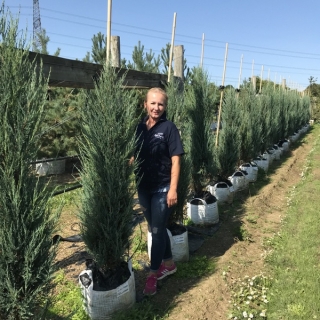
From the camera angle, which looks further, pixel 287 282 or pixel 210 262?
pixel 210 262

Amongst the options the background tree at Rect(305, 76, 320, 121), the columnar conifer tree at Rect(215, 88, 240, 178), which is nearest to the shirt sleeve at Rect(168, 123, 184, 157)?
the columnar conifer tree at Rect(215, 88, 240, 178)

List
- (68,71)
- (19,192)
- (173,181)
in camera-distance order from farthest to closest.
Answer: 1. (68,71)
2. (173,181)
3. (19,192)

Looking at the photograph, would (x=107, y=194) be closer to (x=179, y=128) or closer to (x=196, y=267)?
(x=196, y=267)

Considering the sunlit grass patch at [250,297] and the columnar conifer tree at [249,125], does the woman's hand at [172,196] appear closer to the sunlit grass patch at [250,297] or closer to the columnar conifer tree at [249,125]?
the sunlit grass patch at [250,297]

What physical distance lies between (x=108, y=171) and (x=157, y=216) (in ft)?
2.28

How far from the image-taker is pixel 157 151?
3.15m

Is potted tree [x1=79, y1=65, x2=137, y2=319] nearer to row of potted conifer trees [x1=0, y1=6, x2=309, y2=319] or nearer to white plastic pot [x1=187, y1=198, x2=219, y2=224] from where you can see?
row of potted conifer trees [x1=0, y1=6, x2=309, y2=319]

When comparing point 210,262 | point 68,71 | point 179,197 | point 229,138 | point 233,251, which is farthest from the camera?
point 229,138

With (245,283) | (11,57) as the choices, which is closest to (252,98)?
(245,283)

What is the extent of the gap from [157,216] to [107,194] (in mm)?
563

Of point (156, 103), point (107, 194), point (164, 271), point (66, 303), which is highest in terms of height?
point (156, 103)

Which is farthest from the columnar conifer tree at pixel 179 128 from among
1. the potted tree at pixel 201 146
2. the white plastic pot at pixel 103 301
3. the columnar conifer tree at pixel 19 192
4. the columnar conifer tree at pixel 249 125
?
the columnar conifer tree at pixel 249 125

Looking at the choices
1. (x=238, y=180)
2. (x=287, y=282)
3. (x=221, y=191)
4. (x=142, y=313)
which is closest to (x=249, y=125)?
(x=238, y=180)

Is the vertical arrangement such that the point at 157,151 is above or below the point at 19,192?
above
